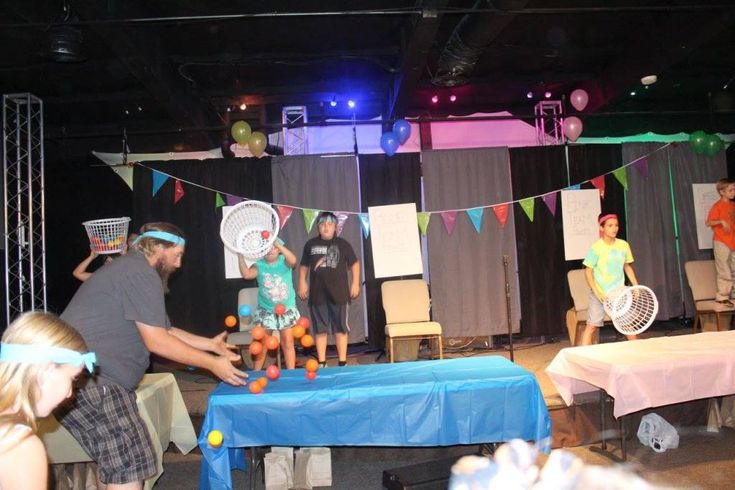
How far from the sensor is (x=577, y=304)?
673cm

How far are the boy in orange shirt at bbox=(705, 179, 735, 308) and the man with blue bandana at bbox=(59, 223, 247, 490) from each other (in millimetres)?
6615

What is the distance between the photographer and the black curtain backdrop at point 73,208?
819cm

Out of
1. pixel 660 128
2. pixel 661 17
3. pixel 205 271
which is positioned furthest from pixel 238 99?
pixel 660 128

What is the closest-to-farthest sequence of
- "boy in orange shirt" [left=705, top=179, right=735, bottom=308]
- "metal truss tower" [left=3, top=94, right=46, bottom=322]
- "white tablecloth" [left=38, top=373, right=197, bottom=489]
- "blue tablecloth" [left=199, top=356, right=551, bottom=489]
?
"blue tablecloth" [left=199, top=356, right=551, bottom=489] → "white tablecloth" [left=38, top=373, right=197, bottom=489] → "metal truss tower" [left=3, top=94, right=46, bottom=322] → "boy in orange shirt" [left=705, top=179, right=735, bottom=308]

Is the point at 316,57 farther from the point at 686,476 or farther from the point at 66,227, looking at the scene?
the point at 686,476

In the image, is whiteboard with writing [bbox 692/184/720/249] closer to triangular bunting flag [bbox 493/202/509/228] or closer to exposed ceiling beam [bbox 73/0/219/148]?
triangular bunting flag [bbox 493/202/509/228]

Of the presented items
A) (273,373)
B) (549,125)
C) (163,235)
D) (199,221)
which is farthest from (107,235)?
(549,125)

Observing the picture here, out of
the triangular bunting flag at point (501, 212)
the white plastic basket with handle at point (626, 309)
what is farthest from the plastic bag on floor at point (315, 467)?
the triangular bunting flag at point (501, 212)

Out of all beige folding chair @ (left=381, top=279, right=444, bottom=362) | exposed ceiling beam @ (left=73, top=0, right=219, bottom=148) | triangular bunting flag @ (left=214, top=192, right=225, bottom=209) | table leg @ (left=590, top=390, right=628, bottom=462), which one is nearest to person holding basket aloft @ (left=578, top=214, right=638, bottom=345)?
table leg @ (left=590, top=390, right=628, bottom=462)

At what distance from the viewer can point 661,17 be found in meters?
5.95

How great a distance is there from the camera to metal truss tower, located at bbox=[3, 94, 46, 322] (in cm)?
625

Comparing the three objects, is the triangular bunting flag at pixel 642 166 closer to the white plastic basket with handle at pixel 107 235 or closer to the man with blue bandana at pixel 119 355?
the white plastic basket with handle at pixel 107 235

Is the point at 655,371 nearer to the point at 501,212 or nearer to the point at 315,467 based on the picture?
the point at 315,467

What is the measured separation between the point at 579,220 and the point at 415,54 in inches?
137
